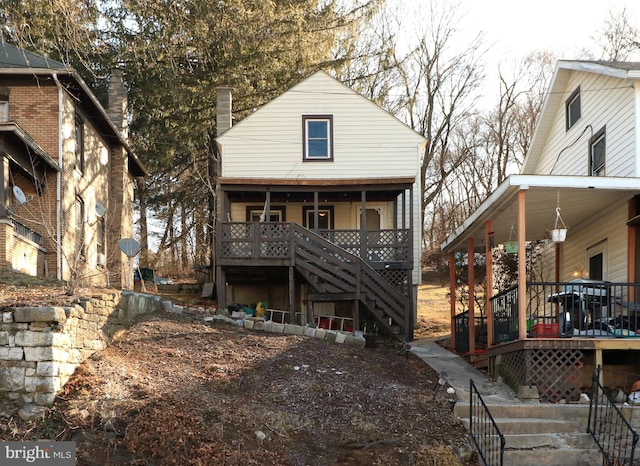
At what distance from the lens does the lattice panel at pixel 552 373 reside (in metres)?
12.1

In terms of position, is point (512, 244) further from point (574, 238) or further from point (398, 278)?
point (398, 278)

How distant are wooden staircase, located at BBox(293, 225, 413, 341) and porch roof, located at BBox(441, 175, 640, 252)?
1.95m

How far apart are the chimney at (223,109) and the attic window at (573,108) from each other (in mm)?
10523

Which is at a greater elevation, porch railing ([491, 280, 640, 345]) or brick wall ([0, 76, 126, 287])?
brick wall ([0, 76, 126, 287])

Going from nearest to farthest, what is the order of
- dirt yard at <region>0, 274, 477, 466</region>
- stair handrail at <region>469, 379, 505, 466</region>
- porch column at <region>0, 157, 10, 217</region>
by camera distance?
dirt yard at <region>0, 274, 477, 466</region>
stair handrail at <region>469, 379, 505, 466</region>
porch column at <region>0, 157, 10, 217</region>

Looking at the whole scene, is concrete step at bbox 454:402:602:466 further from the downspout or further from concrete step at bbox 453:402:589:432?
the downspout

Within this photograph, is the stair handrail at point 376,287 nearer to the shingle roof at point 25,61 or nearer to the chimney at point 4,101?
the shingle roof at point 25,61

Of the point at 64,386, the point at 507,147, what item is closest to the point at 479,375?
the point at 64,386

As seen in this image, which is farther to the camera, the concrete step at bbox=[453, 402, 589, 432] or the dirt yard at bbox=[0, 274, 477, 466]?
the concrete step at bbox=[453, 402, 589, 432]

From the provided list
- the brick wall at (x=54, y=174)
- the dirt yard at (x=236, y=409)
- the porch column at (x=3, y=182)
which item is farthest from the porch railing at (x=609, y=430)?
the porch column at (x=3, y=182)

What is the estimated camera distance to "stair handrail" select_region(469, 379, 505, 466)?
10.1 meters

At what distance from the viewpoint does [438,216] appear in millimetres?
43625

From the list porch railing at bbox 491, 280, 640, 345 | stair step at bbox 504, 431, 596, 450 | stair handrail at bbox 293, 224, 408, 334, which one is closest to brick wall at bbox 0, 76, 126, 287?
stair handrail at bbox 293, 224, 408, 334

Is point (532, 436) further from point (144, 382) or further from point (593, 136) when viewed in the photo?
point (593, 136)
